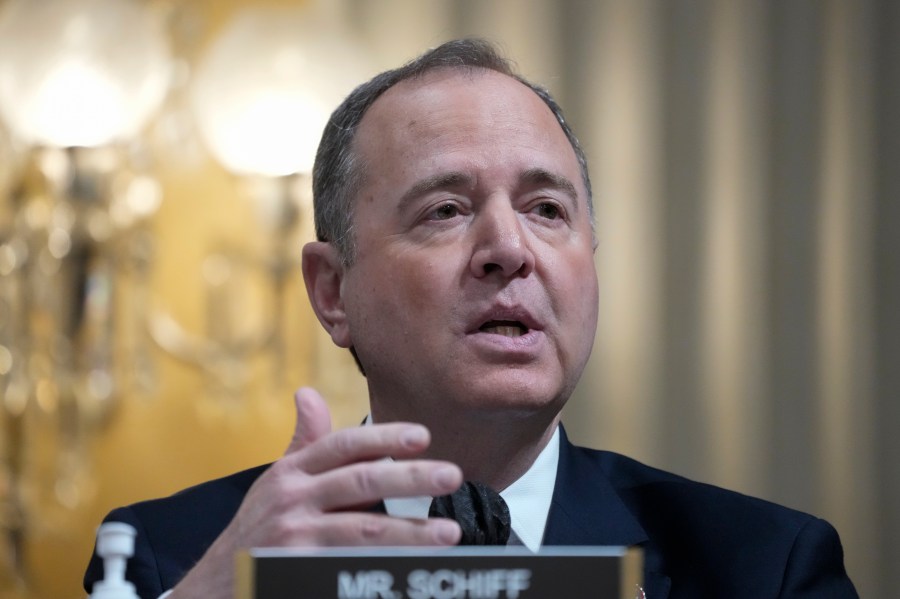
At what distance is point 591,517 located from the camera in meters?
1.76

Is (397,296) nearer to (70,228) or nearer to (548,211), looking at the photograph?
(548,211)

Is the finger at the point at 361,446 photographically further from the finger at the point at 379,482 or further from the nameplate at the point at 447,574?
the nameplate at the point at 447,574

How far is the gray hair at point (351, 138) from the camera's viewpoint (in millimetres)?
1826

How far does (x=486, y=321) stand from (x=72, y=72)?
1.22 m

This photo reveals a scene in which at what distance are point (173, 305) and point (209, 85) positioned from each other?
1.48ft

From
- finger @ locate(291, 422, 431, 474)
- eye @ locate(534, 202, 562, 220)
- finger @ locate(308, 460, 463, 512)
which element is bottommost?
finger @ locate(308, 460, 463, 512)

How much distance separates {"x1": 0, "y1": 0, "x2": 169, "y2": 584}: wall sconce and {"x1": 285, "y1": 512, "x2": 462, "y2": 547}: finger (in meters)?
1.51

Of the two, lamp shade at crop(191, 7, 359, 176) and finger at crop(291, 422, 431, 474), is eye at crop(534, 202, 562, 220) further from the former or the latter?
lamp shade at crop(191, 7, 359, 176)

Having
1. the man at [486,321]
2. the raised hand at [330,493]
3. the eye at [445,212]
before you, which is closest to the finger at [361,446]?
the raised hand at [330,493]

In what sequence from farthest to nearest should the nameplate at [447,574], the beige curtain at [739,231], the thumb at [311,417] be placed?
1. the beige curtain at [739,231]
2. the thumb at [311,417]
3. the nameplate at [447,574]

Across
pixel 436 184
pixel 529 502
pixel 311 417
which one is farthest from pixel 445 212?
pixel 311 417

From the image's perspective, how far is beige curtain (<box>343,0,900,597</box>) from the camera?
286 cm

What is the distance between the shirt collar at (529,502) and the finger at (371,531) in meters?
0.49

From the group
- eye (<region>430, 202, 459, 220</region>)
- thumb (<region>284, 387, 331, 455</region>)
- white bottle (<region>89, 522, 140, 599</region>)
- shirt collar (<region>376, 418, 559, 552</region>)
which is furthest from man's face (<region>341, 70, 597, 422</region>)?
white bottle (<region>89, 522, 140, 599</region>)
